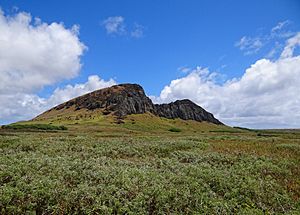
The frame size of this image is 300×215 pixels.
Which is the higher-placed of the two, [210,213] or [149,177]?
[149,177]

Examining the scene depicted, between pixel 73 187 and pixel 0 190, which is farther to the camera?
pixel 73 187

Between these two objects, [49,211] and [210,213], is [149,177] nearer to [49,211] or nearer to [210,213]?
[210,213]

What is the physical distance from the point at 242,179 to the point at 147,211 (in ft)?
23.6

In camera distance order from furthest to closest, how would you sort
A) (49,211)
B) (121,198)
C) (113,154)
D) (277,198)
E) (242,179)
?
(113,154) → (242,179) → (277,198) → (121,198) → (49,211)

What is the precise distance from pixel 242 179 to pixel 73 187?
9.46 m

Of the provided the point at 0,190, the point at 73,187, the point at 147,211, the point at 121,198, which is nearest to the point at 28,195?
the point at 0,190

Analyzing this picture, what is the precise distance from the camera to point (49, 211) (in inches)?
421

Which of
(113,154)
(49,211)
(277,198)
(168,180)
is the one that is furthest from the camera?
(113,154)

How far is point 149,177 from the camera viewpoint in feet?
48.6

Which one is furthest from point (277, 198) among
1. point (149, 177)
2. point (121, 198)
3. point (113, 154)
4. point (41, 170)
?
point (113, 154)

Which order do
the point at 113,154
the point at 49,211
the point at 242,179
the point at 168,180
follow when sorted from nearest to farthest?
the point at 49,211 → the point at 168,180 → the point at 242,179 → the point at 113,154

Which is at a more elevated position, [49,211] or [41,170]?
[41,170]

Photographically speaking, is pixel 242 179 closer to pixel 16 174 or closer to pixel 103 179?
pixel 103 179

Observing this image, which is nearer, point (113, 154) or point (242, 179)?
point (242, 179)
